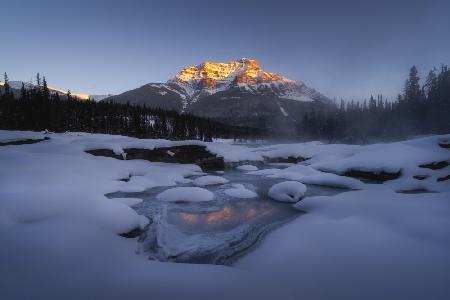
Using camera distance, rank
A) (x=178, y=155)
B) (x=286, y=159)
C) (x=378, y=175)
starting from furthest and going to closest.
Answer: (x=286, y=159) → (x=178, y=155) → (x=378, y=175)

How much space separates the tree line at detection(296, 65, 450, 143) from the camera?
235 ft

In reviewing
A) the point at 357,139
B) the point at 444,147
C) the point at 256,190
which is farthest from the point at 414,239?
the point at 357,139

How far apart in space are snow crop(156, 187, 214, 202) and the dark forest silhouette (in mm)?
65674

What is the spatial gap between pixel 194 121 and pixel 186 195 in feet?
344

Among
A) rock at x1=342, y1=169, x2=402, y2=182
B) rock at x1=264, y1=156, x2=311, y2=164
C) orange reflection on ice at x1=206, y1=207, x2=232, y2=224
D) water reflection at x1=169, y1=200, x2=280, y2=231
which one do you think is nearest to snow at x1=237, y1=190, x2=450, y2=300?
water reflection at x1=169, y1=200, x2=280, y2=231

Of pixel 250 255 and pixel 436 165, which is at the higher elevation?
pixel 436 165

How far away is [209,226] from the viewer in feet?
36.3

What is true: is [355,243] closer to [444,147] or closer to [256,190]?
[256,190]

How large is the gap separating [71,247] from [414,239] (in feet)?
34.1

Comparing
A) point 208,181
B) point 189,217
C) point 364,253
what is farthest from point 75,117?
point 364,253

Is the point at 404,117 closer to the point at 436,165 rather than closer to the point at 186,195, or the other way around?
the point at 436,165

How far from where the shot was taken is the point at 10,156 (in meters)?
16.8

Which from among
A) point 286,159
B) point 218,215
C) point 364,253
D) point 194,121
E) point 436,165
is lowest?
point 286,159

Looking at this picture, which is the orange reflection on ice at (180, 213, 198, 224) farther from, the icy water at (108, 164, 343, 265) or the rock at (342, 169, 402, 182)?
the rock at (342, 169, 402, 182)
